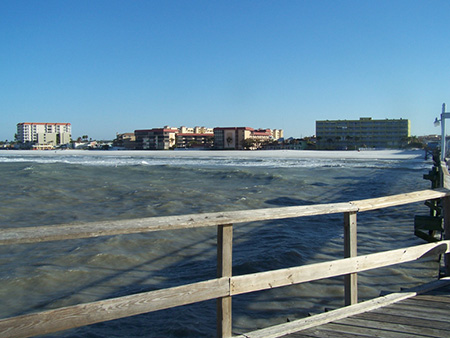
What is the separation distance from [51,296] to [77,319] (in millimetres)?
3632

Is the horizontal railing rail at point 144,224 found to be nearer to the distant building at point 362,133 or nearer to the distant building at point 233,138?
the distant building at point 362,133

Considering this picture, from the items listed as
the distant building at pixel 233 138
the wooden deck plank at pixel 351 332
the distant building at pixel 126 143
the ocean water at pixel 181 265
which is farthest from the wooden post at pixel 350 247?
the distant building at pixel 126 143

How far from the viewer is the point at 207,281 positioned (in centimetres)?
253

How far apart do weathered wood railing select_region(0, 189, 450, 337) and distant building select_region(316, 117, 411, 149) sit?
443ft

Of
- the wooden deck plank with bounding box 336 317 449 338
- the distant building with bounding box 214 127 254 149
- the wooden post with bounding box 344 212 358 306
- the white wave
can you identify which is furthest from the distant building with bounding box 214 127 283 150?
the wooden deck plank with bounding box 336 317 449 338

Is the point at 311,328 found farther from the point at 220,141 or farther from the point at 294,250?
the point at 220,141

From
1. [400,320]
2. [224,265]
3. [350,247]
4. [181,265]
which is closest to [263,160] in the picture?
[181,265]

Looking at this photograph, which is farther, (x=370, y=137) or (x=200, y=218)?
(x=370, y=137)

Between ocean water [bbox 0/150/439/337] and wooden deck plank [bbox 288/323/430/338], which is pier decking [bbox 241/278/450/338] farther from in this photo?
ocean water [bbox 0/150/439/337]

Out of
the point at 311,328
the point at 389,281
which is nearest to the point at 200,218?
the point at 311,328

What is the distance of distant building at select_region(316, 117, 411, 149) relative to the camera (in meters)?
136

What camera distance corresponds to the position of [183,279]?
5805 millimetres

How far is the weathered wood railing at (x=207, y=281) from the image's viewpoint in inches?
81.6

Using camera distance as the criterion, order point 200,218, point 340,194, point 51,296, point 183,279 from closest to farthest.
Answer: point 200,218, point 51,296, point 183,279, point 340,194
